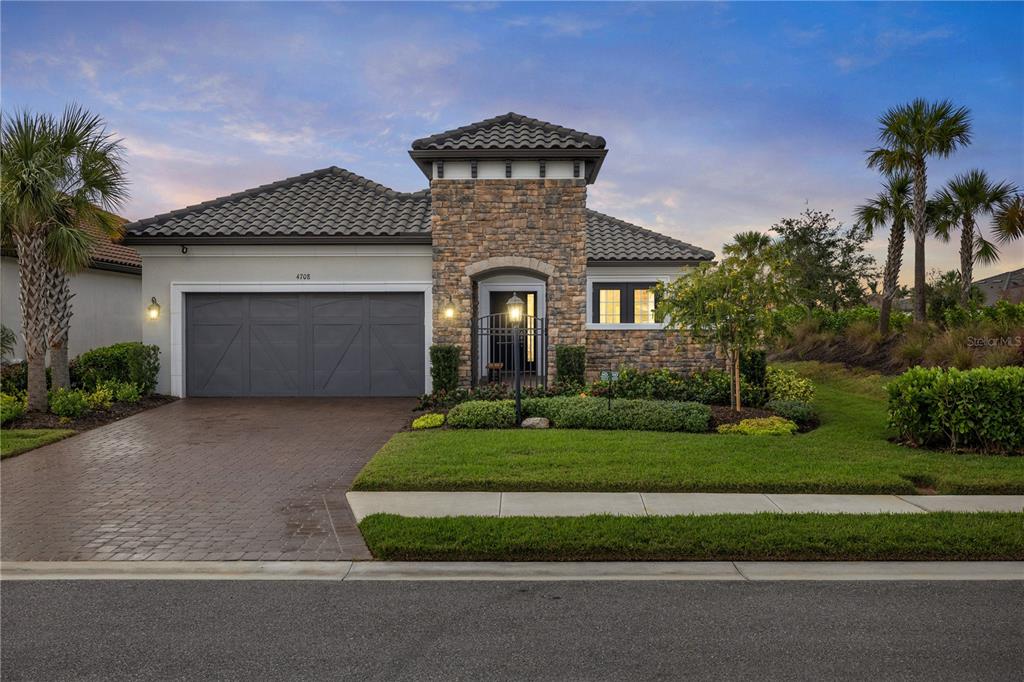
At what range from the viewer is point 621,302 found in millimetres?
21578

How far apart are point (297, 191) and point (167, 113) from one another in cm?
382

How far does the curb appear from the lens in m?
5.63

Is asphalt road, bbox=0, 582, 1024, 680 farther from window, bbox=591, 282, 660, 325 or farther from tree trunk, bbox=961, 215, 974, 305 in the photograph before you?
tree trunk, bbox=961, 215, 974, 305

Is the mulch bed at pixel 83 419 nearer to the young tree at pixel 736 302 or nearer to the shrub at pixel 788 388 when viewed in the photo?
the young tree at pixel 736 302

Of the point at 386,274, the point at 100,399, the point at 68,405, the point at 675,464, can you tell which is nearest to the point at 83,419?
the point at 68,405

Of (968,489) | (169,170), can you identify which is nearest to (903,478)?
(968,489)

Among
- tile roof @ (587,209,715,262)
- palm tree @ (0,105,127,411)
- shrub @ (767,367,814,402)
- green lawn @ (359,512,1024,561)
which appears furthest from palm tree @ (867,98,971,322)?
palm tree @ (0,105,127,411)

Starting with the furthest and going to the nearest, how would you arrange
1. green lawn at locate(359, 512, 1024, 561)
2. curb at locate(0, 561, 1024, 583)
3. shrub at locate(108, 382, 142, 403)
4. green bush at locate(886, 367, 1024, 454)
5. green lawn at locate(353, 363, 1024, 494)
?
shrub at locate(108, 382, 142, 403) < green bush at locate(886, 367, 1024, 454) < green lawn at locate(353, 363, 1024, 494) < green lawn at locate(359, 512, 1024, 561) < curb at locate(0, 561, 1024, 583)

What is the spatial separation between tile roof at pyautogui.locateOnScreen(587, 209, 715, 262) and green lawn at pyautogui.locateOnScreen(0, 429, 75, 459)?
14.4m

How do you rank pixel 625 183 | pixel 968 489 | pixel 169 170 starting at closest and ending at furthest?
pixel 968 489, pixel 169 170, pixel 625 183

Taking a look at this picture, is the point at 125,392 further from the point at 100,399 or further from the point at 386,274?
the point at 386,274

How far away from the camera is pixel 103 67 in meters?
14.4

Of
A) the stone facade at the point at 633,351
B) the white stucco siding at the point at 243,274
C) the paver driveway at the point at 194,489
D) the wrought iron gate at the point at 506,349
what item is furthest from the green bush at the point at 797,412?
the white stucco siding at the point at 243,274

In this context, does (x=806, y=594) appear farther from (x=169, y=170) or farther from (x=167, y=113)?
(x=169, y=170)
